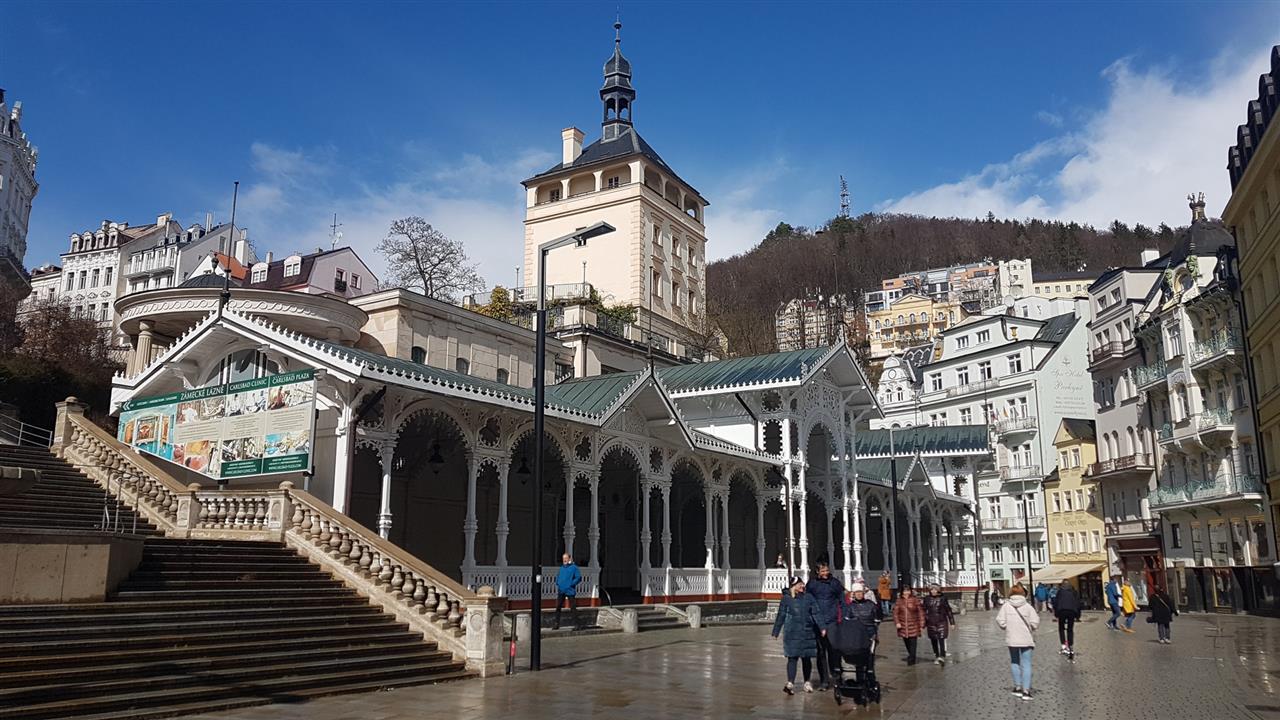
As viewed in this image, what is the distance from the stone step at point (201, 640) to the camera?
10.6 metres

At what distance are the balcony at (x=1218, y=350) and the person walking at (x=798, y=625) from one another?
35.1 m

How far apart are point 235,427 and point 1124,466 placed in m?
45.9

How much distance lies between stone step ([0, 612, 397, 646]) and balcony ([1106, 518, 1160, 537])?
45937 millimetres

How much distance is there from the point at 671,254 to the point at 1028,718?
5669 centimetres

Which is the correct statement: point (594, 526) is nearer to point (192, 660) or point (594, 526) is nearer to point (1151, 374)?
point (192, 660)

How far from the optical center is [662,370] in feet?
121

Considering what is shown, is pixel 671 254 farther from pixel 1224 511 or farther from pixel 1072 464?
pixel 1224 511

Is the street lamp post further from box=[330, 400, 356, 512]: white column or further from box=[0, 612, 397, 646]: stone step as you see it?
box=[330, 400, 356, 512]: white column

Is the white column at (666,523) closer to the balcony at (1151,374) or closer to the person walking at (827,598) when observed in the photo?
the person walking at (827,598)

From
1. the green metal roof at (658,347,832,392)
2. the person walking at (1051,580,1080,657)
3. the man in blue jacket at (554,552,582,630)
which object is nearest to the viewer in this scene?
the person walking at (1051,580,1080,657)

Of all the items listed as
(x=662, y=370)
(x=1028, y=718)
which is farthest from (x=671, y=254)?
(x=1028, y=718)

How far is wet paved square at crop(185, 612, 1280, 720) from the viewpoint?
11.3m

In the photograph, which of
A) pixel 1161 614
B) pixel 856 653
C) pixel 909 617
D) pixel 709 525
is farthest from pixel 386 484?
pixel 1161 614

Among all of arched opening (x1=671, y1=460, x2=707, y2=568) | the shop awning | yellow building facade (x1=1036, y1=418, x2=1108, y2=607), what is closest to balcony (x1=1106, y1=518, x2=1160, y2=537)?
yellow building facade (x1=1036, y1=418, x2=1108, y2=607)
